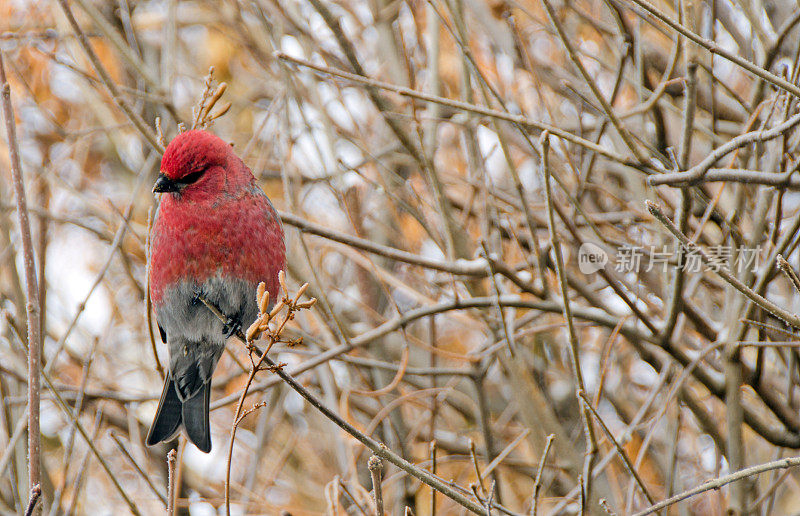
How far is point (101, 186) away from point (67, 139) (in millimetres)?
979

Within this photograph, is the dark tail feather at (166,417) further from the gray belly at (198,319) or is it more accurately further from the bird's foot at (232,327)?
the bird's foot at (232,327)

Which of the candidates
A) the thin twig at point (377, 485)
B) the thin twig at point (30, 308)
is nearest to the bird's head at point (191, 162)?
the thin twig at point (30, 308)

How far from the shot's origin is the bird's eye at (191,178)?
2.57 m

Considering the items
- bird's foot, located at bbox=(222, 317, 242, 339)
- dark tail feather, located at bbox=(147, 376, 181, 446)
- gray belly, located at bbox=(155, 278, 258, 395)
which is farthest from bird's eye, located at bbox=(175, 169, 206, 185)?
dark tail feather, located at bbox=(147, 376, 181, 446)

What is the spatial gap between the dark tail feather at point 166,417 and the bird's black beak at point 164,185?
797 millimetres

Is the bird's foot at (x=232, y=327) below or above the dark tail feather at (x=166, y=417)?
above

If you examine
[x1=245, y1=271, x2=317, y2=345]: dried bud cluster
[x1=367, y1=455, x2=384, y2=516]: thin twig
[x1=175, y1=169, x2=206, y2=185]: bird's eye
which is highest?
[x1=175, y1=169, x2=206, y2=185]: bird's eye

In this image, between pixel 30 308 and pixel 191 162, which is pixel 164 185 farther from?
pixel 30 308

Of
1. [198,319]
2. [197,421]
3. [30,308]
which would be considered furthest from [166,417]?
[30,308]

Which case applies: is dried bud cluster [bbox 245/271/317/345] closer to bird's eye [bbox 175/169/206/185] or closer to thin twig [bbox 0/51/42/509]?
thin twig [bbox 0/51/42/509]

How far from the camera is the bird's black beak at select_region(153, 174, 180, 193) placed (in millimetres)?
2508

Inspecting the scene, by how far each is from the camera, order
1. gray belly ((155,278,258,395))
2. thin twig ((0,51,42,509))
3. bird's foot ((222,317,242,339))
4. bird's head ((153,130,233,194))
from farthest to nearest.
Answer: bird's foot ((222,317,242,339))
gray belly ((155,278,258,395))
bird's head ((153,130,233,194))
thin twig ((0,51,42,509))

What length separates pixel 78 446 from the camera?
5.62m

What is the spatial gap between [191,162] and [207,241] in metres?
0.25
